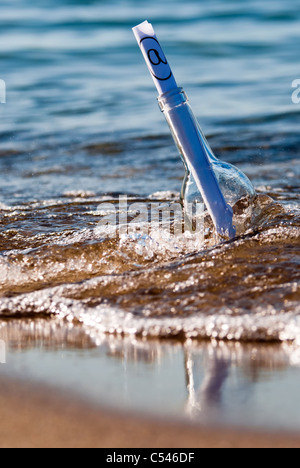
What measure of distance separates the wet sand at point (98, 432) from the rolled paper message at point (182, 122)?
0.60 m

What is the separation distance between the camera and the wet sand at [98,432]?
1028 mm

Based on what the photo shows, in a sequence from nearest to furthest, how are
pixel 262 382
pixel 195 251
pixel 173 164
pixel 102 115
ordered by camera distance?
pixel 262 382, pixel 195 251, pixel 173 164, pixel 102 115

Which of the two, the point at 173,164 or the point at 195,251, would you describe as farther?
the point at 173,164

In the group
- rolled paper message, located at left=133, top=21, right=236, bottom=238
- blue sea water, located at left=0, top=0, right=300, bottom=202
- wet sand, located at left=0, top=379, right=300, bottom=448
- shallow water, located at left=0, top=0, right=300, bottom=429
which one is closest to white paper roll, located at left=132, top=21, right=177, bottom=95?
rolled paper message, located at left=133, top=21, right=236, bottom=238

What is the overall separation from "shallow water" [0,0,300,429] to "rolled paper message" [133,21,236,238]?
0.19 meters

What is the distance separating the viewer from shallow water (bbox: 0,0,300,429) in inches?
51.8

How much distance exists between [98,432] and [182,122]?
0.71 meters

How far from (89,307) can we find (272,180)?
1862mm

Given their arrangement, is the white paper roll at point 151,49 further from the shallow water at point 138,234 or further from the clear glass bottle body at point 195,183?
the shallow water at point 138,234

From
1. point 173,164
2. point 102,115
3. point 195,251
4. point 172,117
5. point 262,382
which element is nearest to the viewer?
point 262,382

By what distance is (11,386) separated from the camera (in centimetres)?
123

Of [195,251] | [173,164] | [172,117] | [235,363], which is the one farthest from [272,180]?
[235,363]

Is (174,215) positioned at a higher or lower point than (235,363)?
higher
